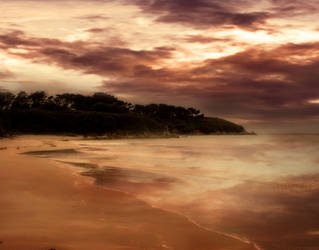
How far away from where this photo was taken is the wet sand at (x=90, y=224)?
229 inches

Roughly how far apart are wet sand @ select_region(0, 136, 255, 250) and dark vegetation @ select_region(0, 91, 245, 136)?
60.9 m

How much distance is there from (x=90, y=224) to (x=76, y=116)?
92372mm

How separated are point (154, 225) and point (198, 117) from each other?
17304 cm

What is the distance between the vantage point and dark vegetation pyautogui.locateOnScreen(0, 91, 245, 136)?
87.9 metres

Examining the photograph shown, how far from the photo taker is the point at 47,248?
5.36m

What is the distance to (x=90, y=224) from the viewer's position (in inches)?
271

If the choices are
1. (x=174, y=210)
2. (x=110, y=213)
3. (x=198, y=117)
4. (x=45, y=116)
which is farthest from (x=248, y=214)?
(x=198, y=117)

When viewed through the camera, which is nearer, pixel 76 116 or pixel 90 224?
pixel 90 224

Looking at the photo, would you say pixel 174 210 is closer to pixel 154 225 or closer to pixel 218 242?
pixel 154 225

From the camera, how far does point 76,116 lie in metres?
96.8

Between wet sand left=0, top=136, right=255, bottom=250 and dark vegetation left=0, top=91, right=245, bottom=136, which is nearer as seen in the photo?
wet sand left=0, top=136, right=255, bottom=250

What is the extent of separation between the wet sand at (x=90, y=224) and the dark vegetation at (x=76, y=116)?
200 feet

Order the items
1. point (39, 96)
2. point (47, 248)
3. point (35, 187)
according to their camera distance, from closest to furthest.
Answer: point (47, 248)
point (35, 187)
point (39, 96)

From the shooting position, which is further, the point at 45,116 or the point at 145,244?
the point at 45,116
